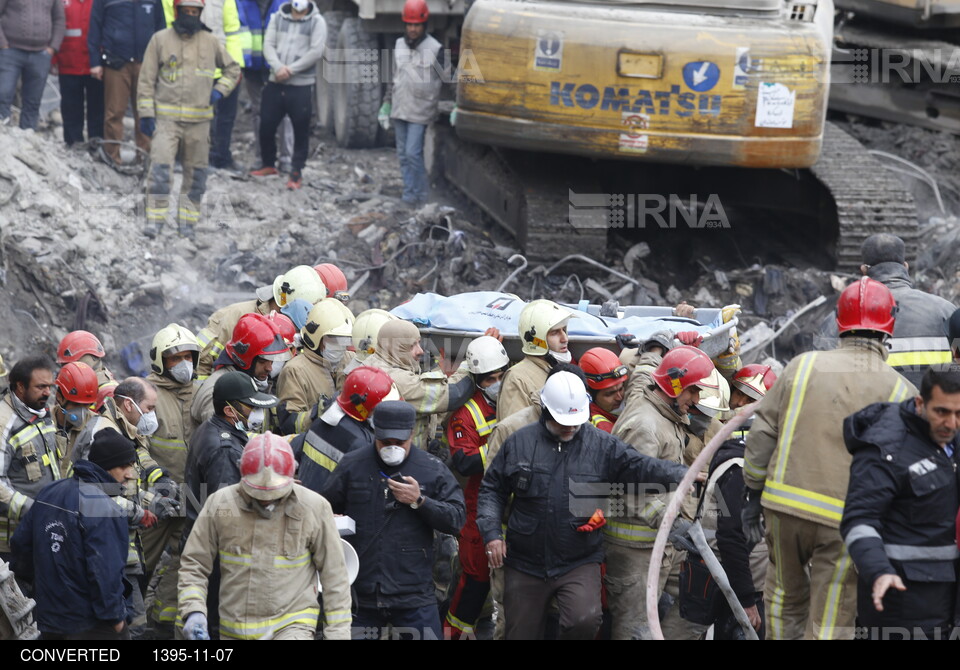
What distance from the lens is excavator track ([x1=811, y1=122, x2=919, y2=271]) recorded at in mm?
11859

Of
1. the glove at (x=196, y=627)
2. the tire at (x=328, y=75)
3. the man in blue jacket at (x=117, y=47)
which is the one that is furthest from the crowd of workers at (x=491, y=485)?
the tire at (x=328, y=75)

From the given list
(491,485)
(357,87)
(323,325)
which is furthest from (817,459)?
(357,87)

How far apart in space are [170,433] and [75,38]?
715cm

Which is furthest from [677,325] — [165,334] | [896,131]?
[896,131]

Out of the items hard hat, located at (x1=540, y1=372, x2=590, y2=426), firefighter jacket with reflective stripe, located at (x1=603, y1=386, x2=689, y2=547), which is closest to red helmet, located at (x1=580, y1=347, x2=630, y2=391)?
firefighter jacket with reflective stripe, located at (x1=603, y1=386, x2=689, y2=547)

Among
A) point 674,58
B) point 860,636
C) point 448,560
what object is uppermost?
point 674,58

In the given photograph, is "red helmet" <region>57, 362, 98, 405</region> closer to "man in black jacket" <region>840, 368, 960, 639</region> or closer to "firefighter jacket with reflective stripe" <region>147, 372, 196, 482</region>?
"firefighter jacket with reflective stripe" <region>147, 372, 196, 482</region>

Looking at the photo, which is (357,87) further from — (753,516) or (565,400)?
(753,516)

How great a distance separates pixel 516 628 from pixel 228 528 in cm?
164

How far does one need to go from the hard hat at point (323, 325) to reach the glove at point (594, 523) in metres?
2.16

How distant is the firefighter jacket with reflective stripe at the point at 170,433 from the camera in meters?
7.55

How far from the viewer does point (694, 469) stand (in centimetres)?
627

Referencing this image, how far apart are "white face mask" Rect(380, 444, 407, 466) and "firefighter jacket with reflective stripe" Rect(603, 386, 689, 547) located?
119 cm

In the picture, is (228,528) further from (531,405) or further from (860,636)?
(860,636)
